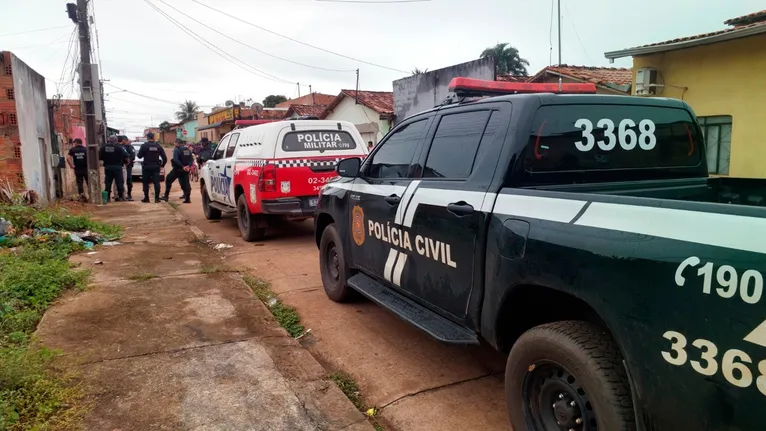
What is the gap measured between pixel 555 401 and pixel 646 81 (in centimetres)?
1042

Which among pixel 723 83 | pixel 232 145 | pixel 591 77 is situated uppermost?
pixel 591 77

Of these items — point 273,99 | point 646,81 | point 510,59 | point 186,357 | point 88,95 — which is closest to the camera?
point 186,357

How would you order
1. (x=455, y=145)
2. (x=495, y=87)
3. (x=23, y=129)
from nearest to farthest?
1. (x=455, y=145)
2. (x=495, y=87)
3. (x=23, y=129)

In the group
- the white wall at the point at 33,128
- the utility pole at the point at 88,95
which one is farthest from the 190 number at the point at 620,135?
the utility pole at the point at 88,95

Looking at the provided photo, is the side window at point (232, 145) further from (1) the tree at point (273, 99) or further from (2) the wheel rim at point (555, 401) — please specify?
(1) the tree at point (273, 99)

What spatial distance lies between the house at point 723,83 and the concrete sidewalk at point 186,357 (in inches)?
360

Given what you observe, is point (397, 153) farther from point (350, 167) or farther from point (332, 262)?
point (332, 262)

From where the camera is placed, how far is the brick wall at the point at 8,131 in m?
9.65

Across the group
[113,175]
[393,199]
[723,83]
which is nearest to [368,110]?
[113,175]

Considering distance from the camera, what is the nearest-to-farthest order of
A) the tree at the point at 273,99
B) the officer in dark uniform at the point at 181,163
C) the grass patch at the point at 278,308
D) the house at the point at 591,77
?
the grass patch at the point at 278,308, the house at the point at 591,77, the officer in dark uniform at the point at 181,163, the tree at the point at 273,99

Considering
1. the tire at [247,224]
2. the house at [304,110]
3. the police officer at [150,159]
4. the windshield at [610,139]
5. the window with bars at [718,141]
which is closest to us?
the windshield at [610,139]

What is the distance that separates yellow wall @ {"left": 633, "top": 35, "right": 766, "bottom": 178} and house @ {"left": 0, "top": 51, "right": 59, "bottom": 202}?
13.0 meters

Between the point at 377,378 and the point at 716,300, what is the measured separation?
8.09 feet

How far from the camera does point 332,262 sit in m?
5.35
